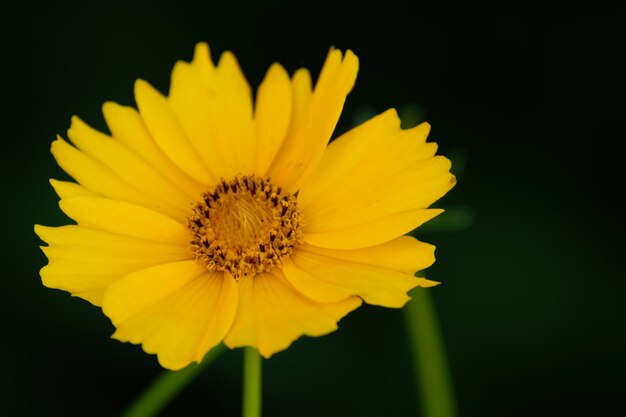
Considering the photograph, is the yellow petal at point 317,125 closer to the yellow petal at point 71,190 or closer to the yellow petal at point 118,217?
the yellow petal at point 118,217

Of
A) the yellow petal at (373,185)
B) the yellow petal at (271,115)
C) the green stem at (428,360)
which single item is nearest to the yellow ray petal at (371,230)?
the yellow petal at (373,185)

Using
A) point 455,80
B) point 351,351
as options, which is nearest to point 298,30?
point 455,80

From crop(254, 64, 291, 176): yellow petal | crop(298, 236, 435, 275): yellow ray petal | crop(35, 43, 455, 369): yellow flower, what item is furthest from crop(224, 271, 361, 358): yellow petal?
crop(254, 64, 291, 176): yellow petal

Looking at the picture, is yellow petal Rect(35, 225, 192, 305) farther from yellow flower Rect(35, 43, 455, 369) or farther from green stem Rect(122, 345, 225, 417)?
green stem Rect(122, 345, 225, 417)

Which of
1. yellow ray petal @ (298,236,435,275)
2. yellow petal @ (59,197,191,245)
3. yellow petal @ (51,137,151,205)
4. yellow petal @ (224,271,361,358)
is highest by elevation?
yellow petal @ (51,137,151,205)

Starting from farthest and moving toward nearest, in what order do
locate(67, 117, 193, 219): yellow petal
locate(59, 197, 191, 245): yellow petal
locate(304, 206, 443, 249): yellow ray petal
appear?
locate(67, 117, 193, 219): yellow petal → locate(59, 197, 191, 245): yellow petal → locate(304, 206, 443, 249): yellow ray petal

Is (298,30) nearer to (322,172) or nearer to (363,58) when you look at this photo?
(363,58)

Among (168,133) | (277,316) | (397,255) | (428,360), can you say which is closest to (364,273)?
(397,255)
